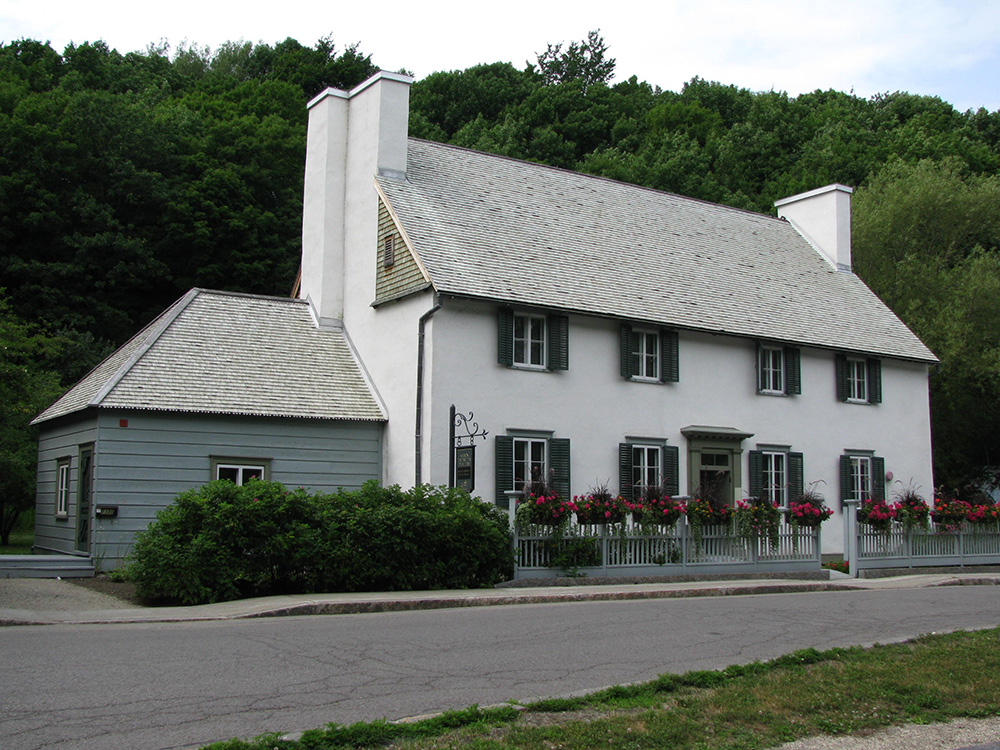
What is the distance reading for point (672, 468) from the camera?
23.1 metres

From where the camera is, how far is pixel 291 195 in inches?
1884

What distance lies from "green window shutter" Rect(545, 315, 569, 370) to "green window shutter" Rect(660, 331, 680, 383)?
113 inches

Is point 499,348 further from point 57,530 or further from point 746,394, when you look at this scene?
point 57,530

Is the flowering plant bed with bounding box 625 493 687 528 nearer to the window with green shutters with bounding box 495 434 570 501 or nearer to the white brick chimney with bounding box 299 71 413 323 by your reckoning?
the window with green shutters with bounding box 495 434 570 501

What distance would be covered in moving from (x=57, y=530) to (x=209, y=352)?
4.79 m

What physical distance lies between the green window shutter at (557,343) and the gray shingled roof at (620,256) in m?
0.39

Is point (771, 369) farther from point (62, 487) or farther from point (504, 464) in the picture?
point (62, 487)

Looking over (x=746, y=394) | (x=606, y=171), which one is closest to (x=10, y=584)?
(x=746, y=394)

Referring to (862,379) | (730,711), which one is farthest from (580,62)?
(730,711)

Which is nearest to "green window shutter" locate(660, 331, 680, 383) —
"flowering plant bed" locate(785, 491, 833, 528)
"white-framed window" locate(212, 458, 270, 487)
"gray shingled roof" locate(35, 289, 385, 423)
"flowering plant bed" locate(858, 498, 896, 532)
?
"flowering plant bed" locate(785, 491, 833, 528)

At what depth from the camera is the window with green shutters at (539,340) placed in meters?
21.4

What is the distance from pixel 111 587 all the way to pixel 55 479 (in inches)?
236

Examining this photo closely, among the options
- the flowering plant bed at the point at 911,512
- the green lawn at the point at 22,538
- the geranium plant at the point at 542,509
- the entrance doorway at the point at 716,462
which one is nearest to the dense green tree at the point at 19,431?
the green lawn at the point at 22,538

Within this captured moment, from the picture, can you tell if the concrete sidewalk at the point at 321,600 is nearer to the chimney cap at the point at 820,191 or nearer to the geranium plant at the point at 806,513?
the geranium plant at the point at 806,513
